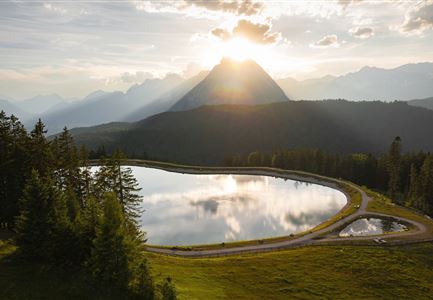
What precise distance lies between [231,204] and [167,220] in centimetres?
2532

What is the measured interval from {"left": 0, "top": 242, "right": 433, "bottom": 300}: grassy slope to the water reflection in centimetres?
1499

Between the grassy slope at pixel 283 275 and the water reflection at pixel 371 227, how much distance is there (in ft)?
49.2

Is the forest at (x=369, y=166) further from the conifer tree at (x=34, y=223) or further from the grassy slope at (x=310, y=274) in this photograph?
the conifer tree at (x=34, y=223)

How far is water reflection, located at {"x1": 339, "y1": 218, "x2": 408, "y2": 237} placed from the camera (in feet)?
291

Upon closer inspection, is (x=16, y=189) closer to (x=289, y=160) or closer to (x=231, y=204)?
(x=231, y=204)

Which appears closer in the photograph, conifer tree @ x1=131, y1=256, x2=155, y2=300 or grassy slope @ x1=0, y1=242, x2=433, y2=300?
conifer tree @ x1=131, y1=256, x2=155, y2=300

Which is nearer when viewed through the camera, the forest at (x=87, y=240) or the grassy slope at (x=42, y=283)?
the grassy slope at (x=42, y=283)

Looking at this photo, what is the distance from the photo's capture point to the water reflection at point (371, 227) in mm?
88688

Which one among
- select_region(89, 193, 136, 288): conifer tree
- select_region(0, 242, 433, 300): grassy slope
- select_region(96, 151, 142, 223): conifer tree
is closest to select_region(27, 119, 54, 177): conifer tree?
select_region(96, 151, 142, 223): conifer tree

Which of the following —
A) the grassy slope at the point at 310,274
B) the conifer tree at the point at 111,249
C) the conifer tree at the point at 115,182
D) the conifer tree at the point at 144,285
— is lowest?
the grassy slope at the point at 310,274

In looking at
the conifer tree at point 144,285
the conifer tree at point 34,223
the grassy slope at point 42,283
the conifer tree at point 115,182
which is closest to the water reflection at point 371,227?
the conifer tree at point 115,182

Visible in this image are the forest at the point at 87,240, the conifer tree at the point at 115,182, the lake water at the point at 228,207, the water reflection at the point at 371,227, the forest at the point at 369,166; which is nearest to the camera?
the forest at the point at 87,240

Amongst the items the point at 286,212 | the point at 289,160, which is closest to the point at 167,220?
the point at 286,212

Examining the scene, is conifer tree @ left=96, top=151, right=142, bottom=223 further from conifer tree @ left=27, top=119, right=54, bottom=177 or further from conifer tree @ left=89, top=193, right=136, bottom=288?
conifer tree @ left=89, top=193, right=136, bottom=288
